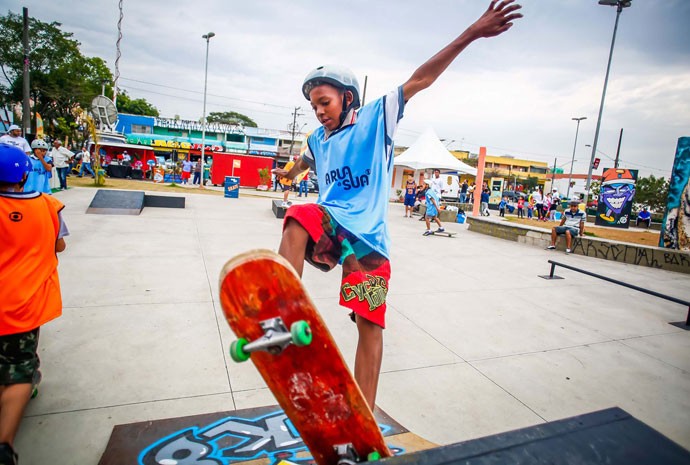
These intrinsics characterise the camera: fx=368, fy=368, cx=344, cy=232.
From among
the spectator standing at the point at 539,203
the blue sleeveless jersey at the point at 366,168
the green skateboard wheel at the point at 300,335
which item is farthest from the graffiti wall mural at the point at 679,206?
the green skateboard wheel at the point at 300,335

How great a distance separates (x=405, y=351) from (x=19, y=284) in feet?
8.79

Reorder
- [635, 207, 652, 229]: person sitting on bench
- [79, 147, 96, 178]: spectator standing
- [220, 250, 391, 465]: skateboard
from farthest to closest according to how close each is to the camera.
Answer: [635, 207, 652, 229]: person sitting on bench → [79, 147, 96, 178]: spectator standing → [220, 250, 391, 465]: skateboard

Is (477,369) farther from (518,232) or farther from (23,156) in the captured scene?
(518,232)

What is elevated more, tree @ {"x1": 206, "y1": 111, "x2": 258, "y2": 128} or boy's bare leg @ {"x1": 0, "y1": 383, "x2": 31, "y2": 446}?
tree @ {"x1": 206, "y1": 111, "x2": 258, "y2": 128}

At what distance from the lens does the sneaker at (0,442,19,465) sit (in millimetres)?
1591

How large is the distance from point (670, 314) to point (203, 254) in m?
6.78

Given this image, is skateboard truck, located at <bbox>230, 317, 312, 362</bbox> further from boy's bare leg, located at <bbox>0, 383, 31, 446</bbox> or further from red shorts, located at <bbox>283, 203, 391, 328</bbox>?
boy's bare leg, located at <bbox>0, 383, 31, 446</bbox>

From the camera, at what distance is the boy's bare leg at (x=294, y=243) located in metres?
1.61

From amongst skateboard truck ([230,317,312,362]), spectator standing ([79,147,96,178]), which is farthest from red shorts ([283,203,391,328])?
spectator standing ([79,147,96,178])

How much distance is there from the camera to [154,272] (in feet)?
15.6

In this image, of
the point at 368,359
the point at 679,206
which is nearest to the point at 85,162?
the point at 368,359

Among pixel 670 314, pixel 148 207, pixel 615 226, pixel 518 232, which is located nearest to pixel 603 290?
pixel 670 314

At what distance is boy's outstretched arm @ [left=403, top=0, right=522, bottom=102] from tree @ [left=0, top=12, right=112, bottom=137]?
116 feet

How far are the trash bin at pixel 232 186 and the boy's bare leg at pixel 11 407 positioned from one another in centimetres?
1456
